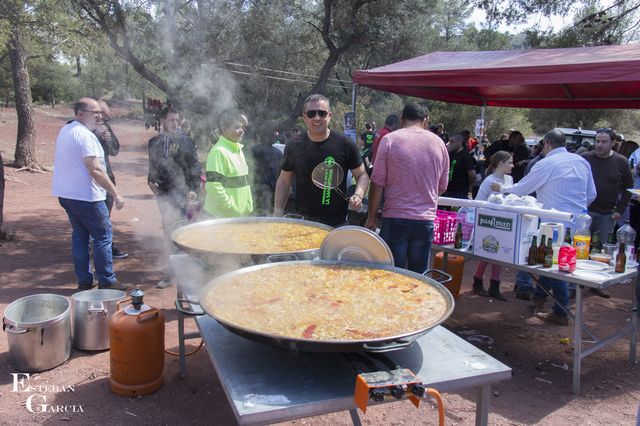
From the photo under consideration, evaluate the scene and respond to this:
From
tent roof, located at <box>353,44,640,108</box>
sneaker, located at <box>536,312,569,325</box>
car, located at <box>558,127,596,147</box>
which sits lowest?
sneaker, located at <box>536,312,569,325</box>

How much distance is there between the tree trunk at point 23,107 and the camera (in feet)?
39.1

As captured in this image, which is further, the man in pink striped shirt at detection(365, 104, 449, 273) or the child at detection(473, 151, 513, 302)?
the child at detection(473, 151, 513, 302)

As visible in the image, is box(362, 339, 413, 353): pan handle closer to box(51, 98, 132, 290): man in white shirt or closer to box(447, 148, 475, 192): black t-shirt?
box(51, 98, 132, 290): man in white shirt

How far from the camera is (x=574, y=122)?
32.4 m

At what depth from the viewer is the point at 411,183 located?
3.70 metres

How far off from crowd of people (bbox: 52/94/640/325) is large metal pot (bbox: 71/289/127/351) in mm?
892

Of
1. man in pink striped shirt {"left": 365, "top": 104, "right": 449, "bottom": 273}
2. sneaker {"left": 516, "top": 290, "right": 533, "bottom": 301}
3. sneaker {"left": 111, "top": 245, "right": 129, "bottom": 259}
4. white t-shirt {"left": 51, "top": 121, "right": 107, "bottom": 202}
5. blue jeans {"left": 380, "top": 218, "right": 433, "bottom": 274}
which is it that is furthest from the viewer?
sneaker {"left": 111, "top": 245, "right": 129, "bottom": 259}

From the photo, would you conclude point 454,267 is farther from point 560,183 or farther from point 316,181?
point 316,181

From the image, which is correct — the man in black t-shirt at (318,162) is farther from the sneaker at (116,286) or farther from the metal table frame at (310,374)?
the sneaker at (116,286)

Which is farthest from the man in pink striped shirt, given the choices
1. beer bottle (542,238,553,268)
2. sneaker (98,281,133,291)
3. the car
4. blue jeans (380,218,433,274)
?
the car

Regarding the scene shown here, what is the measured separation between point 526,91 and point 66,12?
8.52 metres

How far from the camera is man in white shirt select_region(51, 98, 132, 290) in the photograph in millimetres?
4535

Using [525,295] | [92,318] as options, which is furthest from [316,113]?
[525,295]

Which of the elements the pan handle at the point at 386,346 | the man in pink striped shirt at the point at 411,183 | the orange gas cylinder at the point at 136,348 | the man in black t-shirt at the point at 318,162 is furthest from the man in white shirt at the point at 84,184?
the pan handle at the point at 386,346
